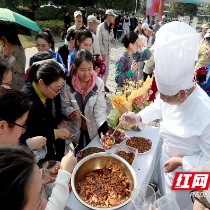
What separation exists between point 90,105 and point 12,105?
0.96 m

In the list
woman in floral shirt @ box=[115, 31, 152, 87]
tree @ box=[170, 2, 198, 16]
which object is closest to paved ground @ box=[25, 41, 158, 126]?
woman in floral shirt @ box=[115, 31, 152, 87]

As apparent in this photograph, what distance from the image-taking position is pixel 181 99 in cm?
140

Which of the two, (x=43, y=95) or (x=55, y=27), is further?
(x=55, y=27)

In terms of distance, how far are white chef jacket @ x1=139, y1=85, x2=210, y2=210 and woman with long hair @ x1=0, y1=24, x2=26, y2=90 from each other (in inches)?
96.2

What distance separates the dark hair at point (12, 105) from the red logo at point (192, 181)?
3.56 feet

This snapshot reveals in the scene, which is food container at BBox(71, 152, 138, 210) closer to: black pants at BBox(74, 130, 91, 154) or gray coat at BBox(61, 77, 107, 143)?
gray coat at BBox(61, 77, 107, 143)

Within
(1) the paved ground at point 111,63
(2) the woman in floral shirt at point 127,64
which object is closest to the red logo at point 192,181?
(2) the woman in floral shirt at point 127,64

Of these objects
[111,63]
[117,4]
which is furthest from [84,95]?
[117,4]

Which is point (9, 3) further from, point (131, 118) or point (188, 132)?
point (188, 132)

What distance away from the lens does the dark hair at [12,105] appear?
121cm

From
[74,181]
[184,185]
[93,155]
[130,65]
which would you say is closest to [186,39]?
[184,185]

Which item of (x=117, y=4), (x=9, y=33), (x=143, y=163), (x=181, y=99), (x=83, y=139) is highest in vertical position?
(x=117, y=4)

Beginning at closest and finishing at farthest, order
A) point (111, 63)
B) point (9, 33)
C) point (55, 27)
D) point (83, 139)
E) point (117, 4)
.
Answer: point (83, 139)
point (9, 33)
point (111, 63)
point (55, 27)
point (117, 4)

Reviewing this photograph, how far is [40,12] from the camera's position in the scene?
47.3 feet
